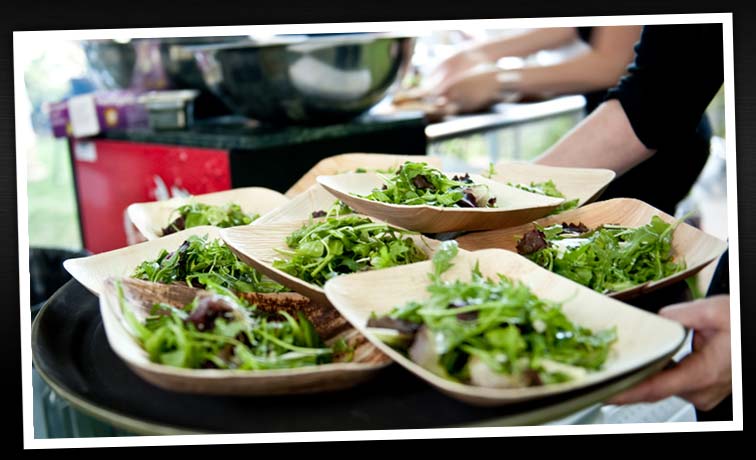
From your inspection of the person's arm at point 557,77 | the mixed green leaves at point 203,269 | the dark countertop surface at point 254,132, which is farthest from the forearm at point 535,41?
the mixed green leaves at point 203,269

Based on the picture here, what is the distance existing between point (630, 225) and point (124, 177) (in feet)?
6.24

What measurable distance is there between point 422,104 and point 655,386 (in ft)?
8.65

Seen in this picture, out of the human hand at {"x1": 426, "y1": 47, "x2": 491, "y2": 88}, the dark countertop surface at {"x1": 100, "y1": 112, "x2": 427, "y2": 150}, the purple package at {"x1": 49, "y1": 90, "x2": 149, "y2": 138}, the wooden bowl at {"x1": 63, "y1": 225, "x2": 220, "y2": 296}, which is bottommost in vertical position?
the wooden bowl at {"x1": 63, "y1": 225, "x2": 220, "y2": 296}

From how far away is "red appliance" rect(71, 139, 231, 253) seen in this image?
221 cm

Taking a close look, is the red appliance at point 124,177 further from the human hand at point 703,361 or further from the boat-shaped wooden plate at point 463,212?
the human hand at point 703,361

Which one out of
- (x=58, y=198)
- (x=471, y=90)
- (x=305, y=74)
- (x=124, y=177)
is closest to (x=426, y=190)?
(x=305, y=74)

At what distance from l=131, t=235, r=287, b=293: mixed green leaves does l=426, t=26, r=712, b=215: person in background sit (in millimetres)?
933

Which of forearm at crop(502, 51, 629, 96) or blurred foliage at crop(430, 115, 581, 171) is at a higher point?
forearm at crop(502, 51, 629, 96)

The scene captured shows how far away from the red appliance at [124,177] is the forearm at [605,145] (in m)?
1.01

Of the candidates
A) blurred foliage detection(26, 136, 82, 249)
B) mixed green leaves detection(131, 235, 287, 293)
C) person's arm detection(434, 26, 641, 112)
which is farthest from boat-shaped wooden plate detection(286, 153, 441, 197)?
blurred foliage detection(26, 136, 82, 249)

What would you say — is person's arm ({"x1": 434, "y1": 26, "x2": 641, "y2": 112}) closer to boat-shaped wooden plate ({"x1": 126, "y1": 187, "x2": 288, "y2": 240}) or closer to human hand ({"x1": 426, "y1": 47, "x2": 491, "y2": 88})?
human hand ({"x1": 426, "y1": 47, "x2": 491, "y2": 88})

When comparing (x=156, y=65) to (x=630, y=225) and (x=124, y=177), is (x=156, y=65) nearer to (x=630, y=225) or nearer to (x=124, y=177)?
(x=124, y=177)

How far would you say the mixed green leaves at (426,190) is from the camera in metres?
1.24

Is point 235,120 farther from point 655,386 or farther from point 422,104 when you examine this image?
point 655,386
